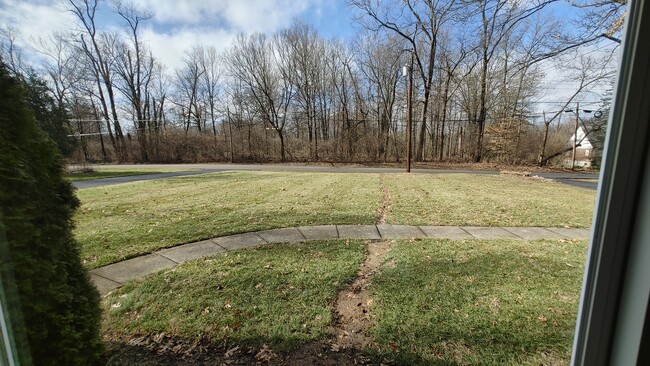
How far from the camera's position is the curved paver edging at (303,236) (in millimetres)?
2736

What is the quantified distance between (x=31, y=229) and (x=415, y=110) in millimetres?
20346

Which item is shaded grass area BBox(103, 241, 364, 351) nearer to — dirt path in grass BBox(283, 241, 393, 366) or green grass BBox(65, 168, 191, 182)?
dirt path in grass BBox(283, 241, 393, 366)

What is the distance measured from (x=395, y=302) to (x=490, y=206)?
14.3 ft

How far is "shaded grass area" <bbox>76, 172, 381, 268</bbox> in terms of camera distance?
11.2 ft

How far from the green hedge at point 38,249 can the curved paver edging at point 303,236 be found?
1338mm

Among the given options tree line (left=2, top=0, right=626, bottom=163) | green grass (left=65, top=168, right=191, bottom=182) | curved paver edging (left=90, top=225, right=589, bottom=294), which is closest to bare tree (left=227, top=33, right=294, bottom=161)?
tree line (left=2, top=0, right=626, bottom=163)

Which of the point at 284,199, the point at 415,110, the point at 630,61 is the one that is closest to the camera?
the point at 630,61

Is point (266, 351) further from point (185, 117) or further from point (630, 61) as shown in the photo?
point (185, 117)

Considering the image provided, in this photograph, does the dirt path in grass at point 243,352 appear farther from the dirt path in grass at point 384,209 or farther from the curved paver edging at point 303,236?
the dirt path in grass at point 384,209

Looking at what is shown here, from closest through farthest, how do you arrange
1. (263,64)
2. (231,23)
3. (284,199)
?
(231,23) → (284,199) → (263,64)

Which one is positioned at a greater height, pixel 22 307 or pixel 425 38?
pixel 425 38

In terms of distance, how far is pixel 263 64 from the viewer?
21.0 m

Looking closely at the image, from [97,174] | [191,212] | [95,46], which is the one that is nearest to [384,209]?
[191,212]

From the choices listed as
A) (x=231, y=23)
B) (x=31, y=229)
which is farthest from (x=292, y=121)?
(x=31, y=229)
